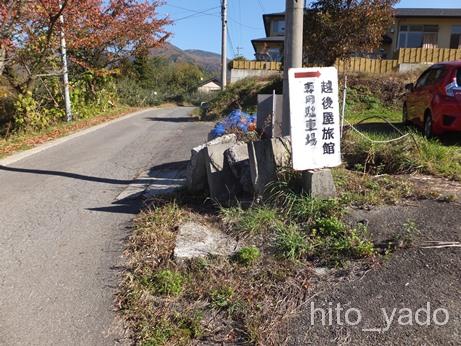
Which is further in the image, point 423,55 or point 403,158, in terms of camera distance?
point 423,55

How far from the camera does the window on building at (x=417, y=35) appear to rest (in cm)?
2791

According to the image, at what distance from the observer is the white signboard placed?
428 cm

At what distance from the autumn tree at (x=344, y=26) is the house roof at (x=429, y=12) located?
15.2 m

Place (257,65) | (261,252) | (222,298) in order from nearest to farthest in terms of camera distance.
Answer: (222,298)
(261,252)
(257,65)

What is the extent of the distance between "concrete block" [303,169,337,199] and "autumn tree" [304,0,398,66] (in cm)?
1005

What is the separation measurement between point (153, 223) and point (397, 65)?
51.9 ft

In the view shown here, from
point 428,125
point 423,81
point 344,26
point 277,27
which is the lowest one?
point 428,125

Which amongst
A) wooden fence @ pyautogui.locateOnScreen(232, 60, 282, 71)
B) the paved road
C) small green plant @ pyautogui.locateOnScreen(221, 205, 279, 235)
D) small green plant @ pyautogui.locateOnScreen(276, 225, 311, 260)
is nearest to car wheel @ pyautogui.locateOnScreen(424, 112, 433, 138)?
the paved road

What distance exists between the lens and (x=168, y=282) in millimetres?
3457

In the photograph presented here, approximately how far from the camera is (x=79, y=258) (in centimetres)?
409

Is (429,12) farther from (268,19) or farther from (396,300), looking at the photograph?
(396,300)

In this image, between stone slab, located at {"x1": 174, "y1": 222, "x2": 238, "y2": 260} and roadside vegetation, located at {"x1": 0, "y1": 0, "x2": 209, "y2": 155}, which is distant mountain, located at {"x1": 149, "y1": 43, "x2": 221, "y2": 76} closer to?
roadside vegetation, located at {"x1": 0, "y1": 0, "x2": 209, "y2": 155}

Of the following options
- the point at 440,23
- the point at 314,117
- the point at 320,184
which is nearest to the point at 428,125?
the point at 314,117

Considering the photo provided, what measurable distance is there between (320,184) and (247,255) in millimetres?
1112
